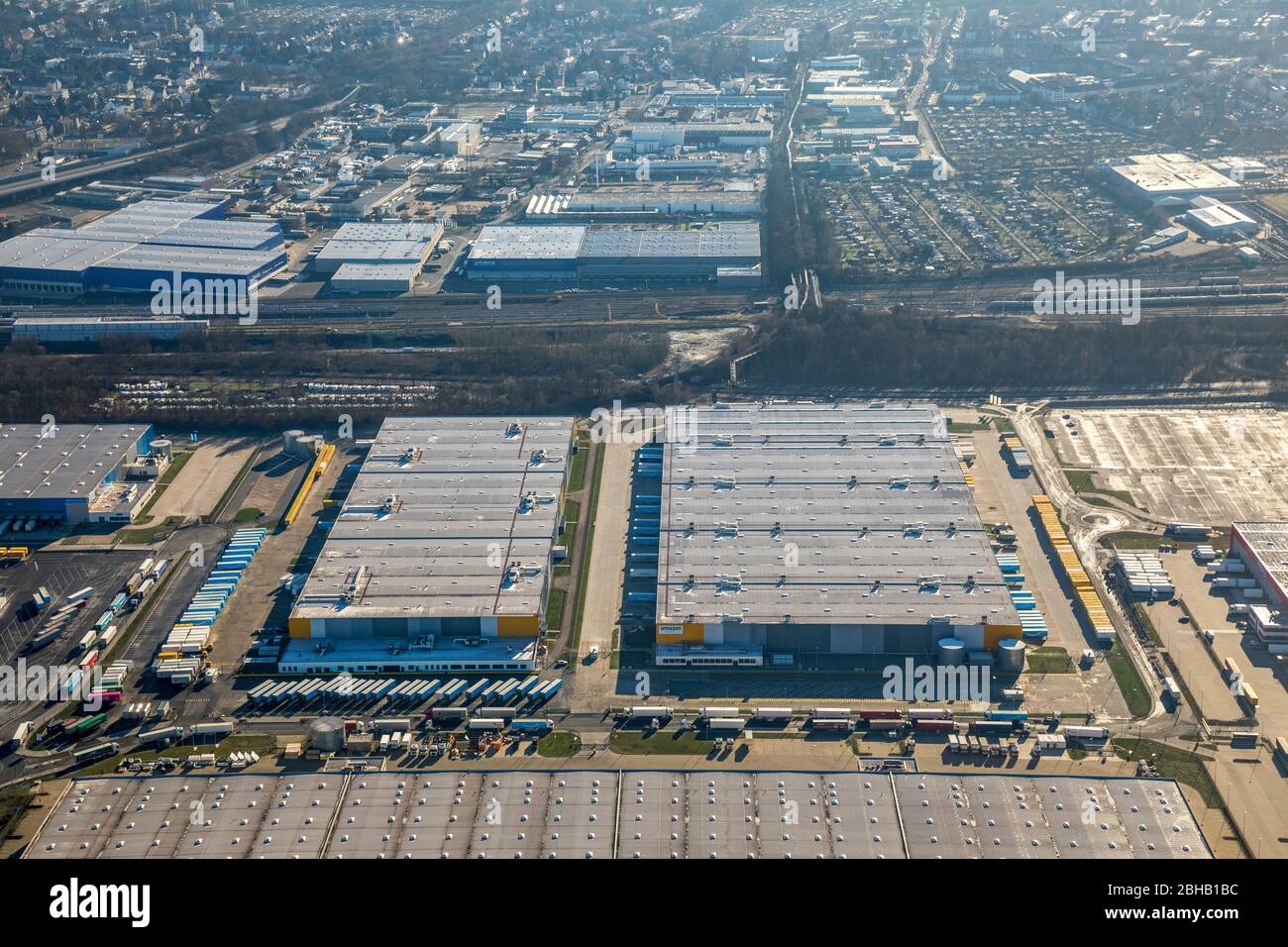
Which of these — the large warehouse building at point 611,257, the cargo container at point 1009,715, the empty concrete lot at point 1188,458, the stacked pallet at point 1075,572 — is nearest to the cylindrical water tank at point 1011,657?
the cargo container at point 1009,715

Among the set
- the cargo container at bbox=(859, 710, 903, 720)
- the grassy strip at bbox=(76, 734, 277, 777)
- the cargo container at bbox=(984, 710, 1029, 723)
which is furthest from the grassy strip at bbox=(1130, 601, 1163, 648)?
the grassy strip at bbox=(76, 734, 277, 777)

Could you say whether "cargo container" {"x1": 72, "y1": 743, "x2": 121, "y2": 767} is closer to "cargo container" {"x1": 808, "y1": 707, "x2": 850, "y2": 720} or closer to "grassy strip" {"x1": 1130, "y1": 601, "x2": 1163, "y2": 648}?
"cargo container" {"x1": 808, "y1": 707, "x2": 850, "y2": 720}

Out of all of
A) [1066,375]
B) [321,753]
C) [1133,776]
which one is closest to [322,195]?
[1066,375]

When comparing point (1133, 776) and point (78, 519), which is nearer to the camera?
point (1133, 776)

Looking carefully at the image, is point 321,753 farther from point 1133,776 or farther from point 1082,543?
point 1082,543

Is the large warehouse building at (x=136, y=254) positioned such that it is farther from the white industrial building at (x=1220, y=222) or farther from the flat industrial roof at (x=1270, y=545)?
the white industrial building at (x=1220, y=222)
